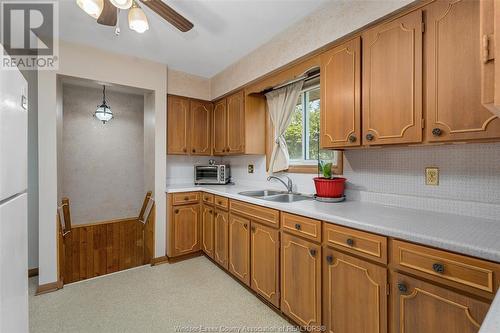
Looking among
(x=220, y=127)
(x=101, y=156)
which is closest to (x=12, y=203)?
(x=220, y=127)

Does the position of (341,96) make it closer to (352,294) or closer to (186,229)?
(352,294)

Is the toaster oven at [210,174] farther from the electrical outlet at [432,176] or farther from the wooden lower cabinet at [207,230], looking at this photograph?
the electrical outlet at [432,176]

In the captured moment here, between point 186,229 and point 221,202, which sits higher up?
point 221,202

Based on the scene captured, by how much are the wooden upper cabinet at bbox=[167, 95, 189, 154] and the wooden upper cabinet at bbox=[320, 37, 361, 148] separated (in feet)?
6.76

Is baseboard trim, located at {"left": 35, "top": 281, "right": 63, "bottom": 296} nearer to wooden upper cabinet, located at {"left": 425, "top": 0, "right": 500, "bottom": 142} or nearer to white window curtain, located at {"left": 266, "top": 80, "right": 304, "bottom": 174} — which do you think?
white window curtain, located at {"left": 266, "top": 80, "right": 304, "bottom": 174}

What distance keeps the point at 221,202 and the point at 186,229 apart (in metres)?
0.73

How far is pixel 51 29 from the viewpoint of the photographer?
2.19m

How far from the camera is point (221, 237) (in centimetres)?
265

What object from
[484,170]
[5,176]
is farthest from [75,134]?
[484,170]

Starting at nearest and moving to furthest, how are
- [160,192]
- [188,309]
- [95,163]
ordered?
[188,309] → [160,192] → [95,163]

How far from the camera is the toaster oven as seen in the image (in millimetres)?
3361

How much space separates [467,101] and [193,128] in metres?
2.93

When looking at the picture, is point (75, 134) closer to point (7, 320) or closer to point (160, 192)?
point (160, 192)

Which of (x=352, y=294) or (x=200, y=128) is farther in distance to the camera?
(x=200, y=128)
